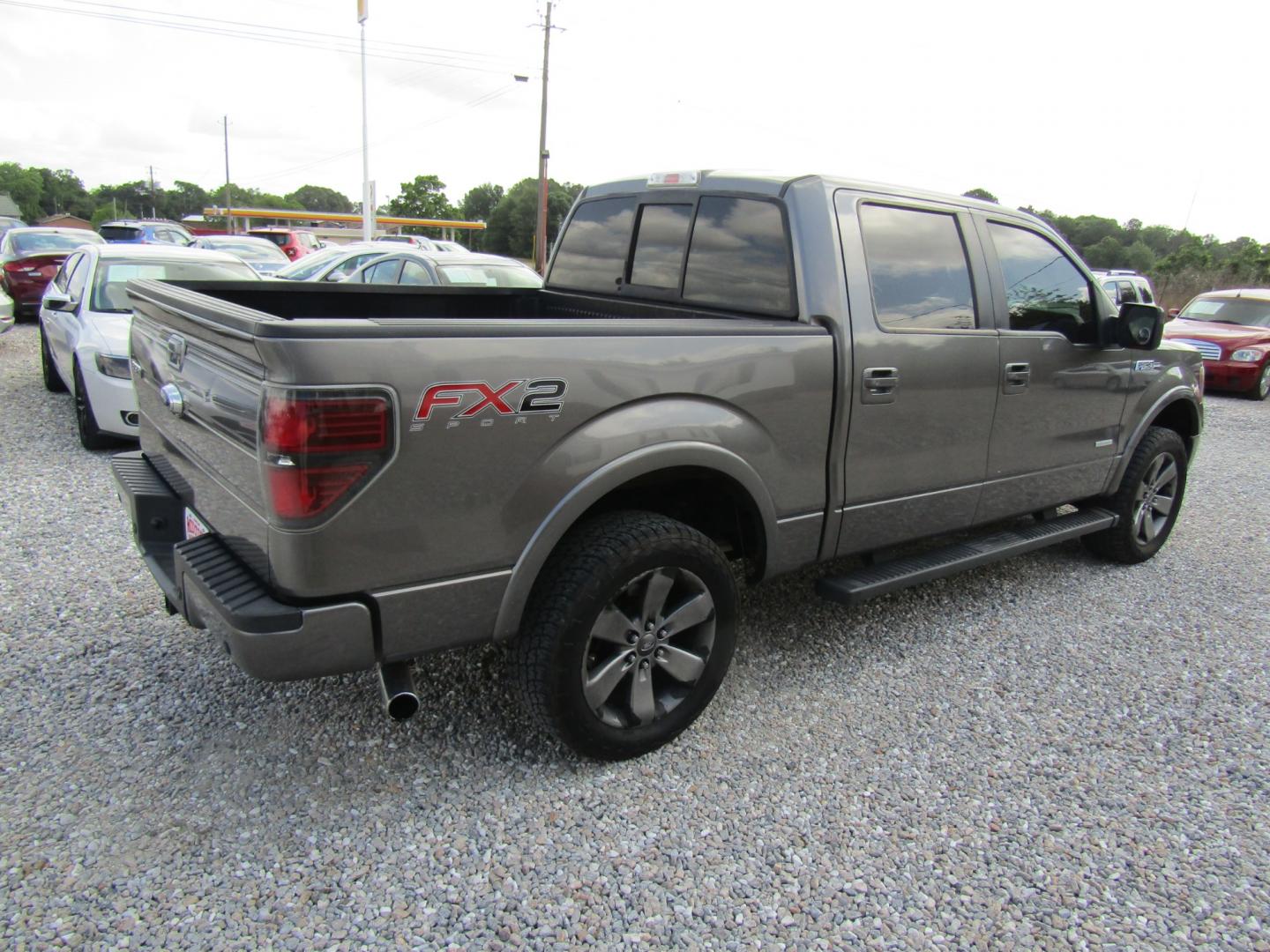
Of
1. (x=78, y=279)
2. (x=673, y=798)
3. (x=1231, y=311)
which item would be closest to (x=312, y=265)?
(x=78, y=279)

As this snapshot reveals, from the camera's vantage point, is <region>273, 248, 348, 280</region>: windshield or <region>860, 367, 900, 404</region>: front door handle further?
<region>273, 248, 348, 280</region>: windshield

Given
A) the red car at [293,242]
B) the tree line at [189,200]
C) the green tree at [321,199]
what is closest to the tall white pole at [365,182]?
the red car at [293,242]

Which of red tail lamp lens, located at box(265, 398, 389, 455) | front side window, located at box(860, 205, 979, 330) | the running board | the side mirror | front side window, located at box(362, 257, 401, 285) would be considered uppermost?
front side window, located at box(860, 205, 979, 330)

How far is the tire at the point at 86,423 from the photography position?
6336 mm

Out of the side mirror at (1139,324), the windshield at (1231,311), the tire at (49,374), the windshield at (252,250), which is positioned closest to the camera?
the side mirror at (1139,324)

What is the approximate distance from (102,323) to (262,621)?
5661 mm

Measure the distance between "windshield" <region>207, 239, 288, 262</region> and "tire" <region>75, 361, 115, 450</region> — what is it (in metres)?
10.8

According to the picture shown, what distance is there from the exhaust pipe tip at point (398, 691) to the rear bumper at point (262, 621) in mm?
113

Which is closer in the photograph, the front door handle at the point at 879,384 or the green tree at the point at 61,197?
the front door handle at the point at 879,384

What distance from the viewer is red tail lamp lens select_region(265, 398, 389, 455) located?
2.09 metres

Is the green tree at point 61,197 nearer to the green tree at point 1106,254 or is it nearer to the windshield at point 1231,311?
the green tree at point 1106,254

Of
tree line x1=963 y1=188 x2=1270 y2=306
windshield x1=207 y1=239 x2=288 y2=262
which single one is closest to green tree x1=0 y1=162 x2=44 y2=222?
windshield x1=207 y1=239 x2=288 y2=262

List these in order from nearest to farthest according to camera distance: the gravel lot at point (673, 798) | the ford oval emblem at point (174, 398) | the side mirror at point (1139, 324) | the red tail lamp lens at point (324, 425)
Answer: the red tail lamp lens at point (324, 425), the gravel lot at point (673, 798), the ford oval emblem at point (174, 398), the side mirror at point (1139, 324)

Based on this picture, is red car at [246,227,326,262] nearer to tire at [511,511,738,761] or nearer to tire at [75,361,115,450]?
tire at [75,361,115,450]
